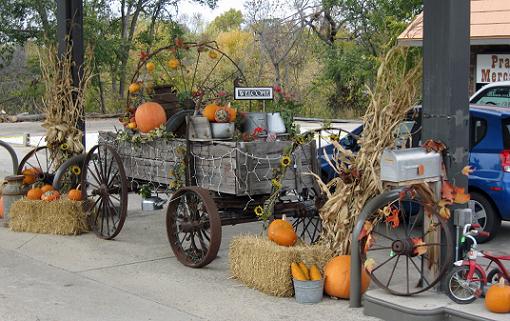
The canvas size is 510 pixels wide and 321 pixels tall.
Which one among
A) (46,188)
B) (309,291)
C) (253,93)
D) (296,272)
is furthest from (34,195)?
(309,291)

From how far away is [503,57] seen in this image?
51.4 feet

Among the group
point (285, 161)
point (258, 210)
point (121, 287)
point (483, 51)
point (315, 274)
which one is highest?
point (483, 51)

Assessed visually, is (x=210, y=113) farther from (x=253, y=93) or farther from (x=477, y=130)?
(x=477, y=130)

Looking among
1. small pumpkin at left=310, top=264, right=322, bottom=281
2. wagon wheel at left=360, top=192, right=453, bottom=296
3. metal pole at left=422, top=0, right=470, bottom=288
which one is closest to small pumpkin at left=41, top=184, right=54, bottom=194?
small pumpkin at left=310, top=264, right=322, bottom=281

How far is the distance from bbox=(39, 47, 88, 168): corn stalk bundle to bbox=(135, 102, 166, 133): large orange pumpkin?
6.65 feet

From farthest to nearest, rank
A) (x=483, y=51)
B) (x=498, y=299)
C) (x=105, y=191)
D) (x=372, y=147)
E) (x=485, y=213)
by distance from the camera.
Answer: (x=483, y=51)
(x=105, y=191)
(x=485, y=213)
(x=372, y=147)
(x=498, y=299)

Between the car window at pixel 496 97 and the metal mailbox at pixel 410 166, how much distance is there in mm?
7209

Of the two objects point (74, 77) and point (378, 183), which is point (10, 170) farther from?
point (378, 183)

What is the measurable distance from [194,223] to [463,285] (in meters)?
2.84

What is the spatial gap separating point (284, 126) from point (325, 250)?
2099mm

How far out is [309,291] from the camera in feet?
21.0

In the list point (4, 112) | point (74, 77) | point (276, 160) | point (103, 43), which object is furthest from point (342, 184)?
point (4, 112)

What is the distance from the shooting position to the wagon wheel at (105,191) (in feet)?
28.7

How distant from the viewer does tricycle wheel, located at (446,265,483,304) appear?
5.75m
